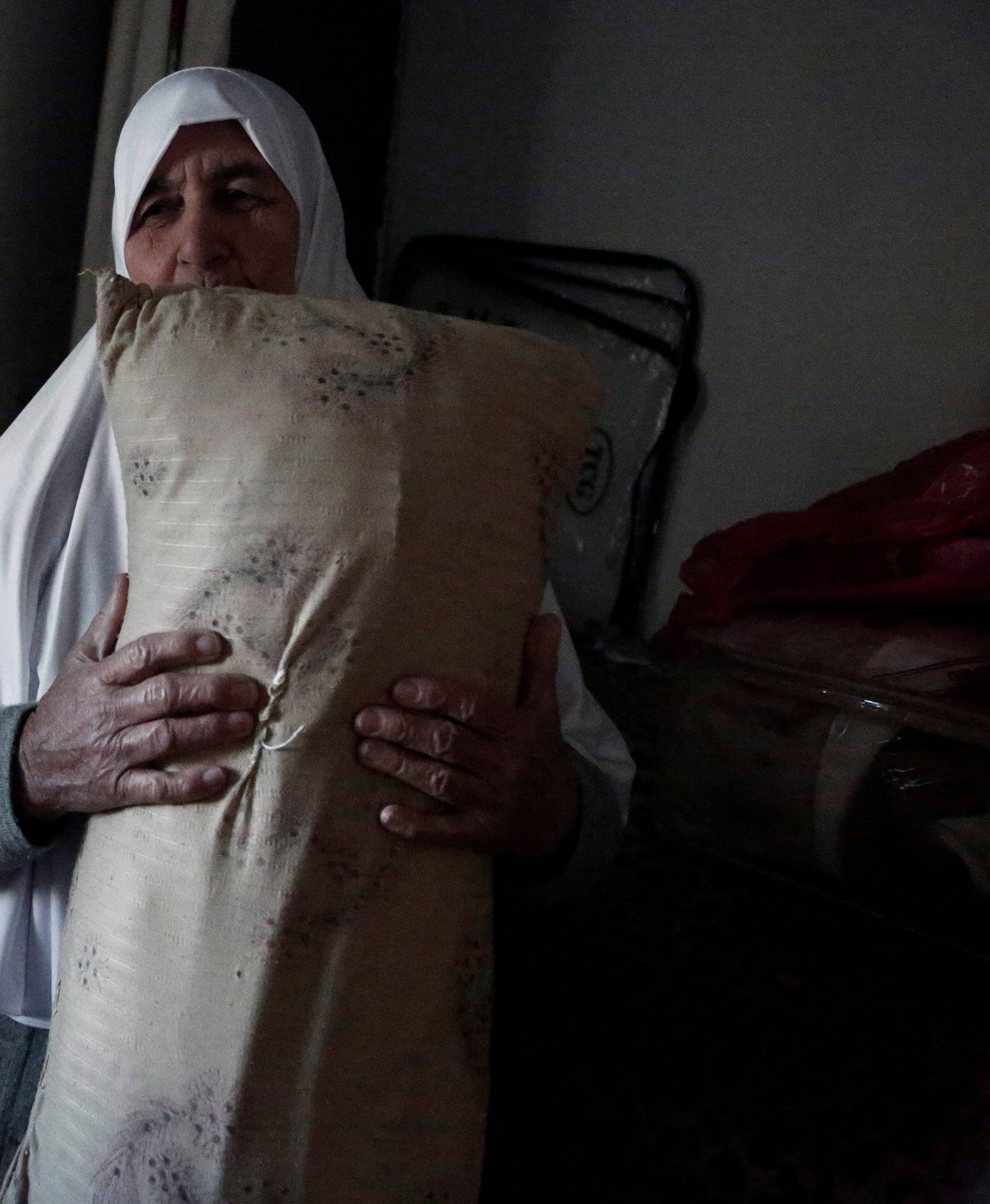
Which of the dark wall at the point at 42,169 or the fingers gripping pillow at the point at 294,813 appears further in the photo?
the dark wall at the point at 42,169

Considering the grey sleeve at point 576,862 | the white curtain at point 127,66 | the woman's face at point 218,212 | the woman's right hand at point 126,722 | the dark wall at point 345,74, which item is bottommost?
the grey sleeve at point 576,862

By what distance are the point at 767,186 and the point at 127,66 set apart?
1.26 meters

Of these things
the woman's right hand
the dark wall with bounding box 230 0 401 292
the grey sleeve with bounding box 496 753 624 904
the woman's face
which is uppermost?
the dark wall with bounding box 230 0 401 292

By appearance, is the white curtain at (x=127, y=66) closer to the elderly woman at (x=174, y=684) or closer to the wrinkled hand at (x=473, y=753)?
the elderly woman at (x=174, y=684)

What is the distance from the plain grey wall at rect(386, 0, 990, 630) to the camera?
191 centimetres

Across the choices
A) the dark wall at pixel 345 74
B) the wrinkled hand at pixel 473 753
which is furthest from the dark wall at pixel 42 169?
the wrinkled hand at pixel 473 753

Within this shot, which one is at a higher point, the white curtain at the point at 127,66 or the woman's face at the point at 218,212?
the white curtain at the point at 127,66

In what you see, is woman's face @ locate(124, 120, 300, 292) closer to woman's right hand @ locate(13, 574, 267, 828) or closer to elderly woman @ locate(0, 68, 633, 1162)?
elderly woman @ locate(0, 68, 633, 1162)

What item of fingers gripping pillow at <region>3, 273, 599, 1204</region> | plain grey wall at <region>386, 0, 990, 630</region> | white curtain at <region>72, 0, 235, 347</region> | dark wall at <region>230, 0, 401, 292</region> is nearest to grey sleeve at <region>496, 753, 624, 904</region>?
fingers gripping pillow at <region>3, 273, 599, 1204</region>

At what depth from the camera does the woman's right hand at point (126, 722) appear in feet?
2.10

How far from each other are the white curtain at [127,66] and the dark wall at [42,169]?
7 cm

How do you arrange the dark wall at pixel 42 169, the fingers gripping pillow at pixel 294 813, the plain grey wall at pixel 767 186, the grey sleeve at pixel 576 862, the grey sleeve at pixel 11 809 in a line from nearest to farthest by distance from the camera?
the fingers gripping pillow at pixel 294 813, the grey sleeve at pixel 11 809, the grey sleeve at pixel 576 862, the dark wall at pixel 42 169, the plain grey wall at pixel 767 186

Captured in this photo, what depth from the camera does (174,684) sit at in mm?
657

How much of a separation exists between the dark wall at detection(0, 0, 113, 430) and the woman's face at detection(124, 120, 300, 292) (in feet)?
2.29
